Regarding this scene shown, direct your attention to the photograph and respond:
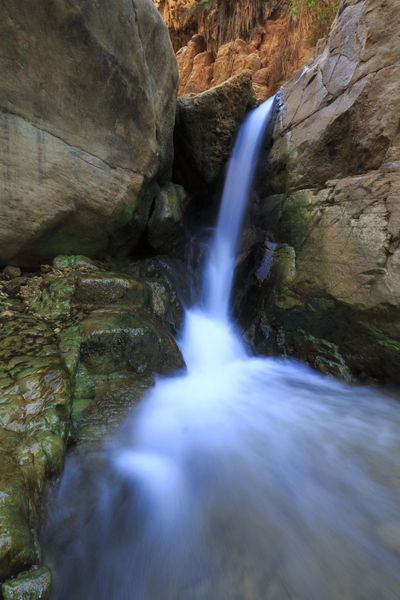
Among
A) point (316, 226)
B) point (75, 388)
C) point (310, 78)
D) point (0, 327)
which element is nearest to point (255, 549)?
point (75, 388)

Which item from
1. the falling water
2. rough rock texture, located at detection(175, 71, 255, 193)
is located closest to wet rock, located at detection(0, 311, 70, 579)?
the falling water

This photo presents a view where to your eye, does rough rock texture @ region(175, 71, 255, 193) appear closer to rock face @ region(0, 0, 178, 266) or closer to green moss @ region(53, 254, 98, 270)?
rock face @ region(0, 0, 178, 266)

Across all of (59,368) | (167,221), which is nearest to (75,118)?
(167,221)

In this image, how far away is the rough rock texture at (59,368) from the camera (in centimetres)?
179

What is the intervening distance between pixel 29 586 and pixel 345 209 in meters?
4.66

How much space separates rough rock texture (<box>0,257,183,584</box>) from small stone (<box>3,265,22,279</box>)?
0.55ft

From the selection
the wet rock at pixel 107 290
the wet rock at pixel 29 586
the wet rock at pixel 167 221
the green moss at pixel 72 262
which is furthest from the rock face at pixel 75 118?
the wet rock at pixel 29 586

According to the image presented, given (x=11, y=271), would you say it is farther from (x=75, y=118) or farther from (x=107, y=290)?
(x=75, y=118)

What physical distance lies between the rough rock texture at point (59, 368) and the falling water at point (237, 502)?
29 cm

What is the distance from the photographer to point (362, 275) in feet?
13.0

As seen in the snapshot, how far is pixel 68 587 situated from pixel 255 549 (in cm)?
109

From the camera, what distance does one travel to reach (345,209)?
4.23 meters

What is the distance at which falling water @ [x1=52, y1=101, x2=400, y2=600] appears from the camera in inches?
70.1

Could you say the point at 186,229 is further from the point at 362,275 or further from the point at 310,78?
the point at 362,275
